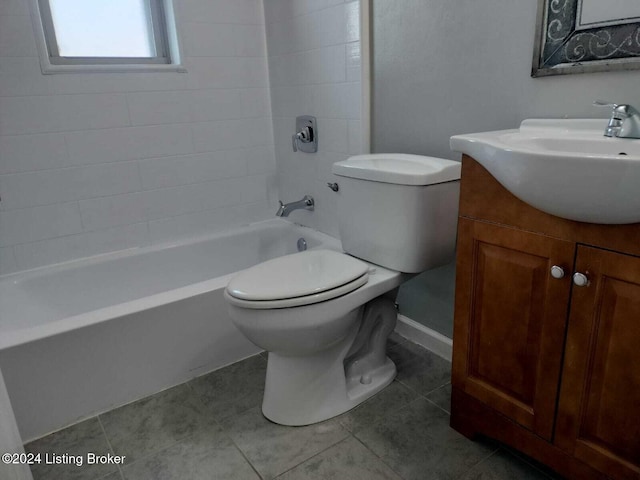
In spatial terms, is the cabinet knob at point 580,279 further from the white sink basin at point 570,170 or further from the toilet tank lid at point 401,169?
the toilet tank lid at point 401,169

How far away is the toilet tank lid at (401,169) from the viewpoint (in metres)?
1.37

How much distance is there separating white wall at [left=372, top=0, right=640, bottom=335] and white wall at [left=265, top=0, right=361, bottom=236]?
128 mm

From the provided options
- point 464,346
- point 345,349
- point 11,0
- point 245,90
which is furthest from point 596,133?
point 11,0

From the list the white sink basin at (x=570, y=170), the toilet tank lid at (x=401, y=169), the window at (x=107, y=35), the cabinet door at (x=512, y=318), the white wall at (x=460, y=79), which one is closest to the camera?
the white sink basin at (x=570, y=170)

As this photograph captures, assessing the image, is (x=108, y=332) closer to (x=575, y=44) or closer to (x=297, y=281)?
(x=297, y=281)

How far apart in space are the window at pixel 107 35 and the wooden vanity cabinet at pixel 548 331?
1668 mm

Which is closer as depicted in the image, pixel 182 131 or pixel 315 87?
pixel 315 87

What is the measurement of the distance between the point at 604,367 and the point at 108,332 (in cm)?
143

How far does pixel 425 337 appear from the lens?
1854mm

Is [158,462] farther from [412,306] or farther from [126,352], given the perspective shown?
[412,306]

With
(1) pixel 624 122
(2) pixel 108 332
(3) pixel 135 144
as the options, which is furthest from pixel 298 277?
(3) pixel 135 144

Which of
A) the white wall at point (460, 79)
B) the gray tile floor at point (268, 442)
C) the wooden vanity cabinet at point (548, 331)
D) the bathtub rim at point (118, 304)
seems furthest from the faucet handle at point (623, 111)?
the bathtub rim at point (118, 304)

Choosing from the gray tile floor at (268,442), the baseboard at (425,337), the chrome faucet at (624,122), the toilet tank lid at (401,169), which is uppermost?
the chrome faucet at (624,122)

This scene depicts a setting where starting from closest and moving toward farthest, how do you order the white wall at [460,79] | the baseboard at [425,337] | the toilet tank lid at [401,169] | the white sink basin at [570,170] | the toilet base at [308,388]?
the white sink basin at [570,170]
the white wall at [460,79]
the toilet tank lid at [401,169]
the toilet base at [308,388]
the baseboard at [425,337]
